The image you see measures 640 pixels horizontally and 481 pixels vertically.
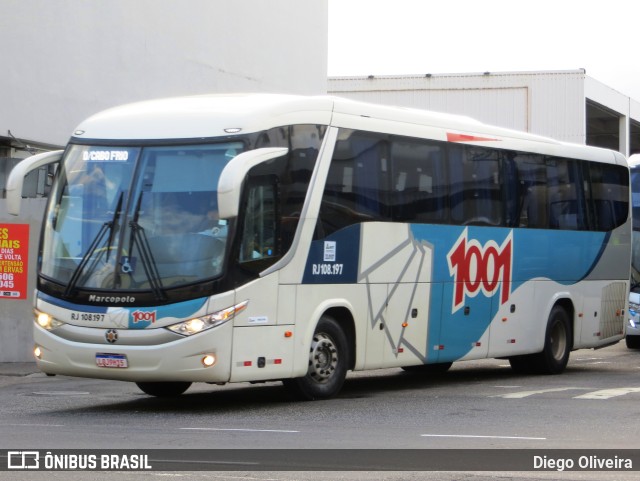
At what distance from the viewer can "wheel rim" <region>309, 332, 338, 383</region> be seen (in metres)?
14.5

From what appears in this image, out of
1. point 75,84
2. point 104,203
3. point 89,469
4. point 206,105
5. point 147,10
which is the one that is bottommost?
point 89,469

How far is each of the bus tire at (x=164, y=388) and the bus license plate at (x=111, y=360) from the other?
83.8 inches

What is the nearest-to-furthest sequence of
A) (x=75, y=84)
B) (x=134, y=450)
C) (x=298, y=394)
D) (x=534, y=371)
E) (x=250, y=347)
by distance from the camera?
1. (x=134, y=450)
2. (x=250, y=347)
3. (x=298, y=394)
4. (x=534, y=371)
5. (x=75, y=84)

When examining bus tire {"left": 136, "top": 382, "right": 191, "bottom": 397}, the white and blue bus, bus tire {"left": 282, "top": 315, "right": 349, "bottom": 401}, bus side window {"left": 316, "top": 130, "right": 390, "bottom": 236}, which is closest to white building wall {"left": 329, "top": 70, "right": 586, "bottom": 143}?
the white and blue bus

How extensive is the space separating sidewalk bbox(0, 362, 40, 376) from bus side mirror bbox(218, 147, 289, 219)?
8738 millimetres

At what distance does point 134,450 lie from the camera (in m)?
10.1

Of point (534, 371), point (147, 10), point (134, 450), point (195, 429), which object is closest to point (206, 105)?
point (195, 429)

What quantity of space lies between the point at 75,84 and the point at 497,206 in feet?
34.6

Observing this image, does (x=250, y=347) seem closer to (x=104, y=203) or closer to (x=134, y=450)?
(x=104, y=203)

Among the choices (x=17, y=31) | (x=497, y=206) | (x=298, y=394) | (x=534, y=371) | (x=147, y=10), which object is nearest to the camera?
(x=298, y=394)

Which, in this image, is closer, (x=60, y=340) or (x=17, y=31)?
(x=60, y=340)

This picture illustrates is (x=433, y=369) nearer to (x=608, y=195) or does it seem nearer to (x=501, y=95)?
(x=608, y=195)

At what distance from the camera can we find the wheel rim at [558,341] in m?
20.1

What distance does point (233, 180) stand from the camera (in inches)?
500
